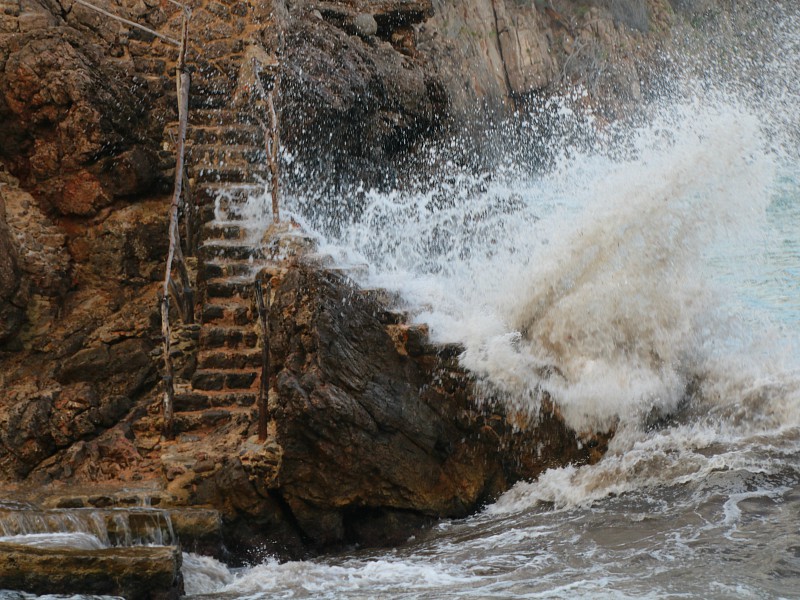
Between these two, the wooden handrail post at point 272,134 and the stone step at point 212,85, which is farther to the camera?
the stone step at point 212,85

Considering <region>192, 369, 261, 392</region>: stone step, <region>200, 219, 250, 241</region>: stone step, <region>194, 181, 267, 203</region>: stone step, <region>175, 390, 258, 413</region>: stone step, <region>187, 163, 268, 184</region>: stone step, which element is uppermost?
<region>187, 163, 268, 184</region>: stone step

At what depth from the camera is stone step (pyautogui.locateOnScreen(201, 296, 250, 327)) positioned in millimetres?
6898

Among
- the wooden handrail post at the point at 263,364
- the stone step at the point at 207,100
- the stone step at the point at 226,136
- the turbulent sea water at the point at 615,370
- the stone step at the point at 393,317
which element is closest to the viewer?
the turbulent sea water at the point at 615,370

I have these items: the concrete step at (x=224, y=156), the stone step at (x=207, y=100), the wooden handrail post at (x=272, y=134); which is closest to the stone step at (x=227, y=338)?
the wooden handrail post at (x=272, y=134)

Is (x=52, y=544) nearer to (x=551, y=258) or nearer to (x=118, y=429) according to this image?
(x=118, y=429)

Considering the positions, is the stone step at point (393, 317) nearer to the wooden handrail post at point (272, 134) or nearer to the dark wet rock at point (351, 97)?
the wooden handrail post at point (272, 134)

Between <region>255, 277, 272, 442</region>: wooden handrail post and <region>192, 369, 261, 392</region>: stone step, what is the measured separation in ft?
0.88

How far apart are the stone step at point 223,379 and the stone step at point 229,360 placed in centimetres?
5

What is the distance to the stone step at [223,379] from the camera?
6547 millimetres

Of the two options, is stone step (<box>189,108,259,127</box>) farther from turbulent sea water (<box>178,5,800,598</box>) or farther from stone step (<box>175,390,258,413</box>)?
stone step (<box>175,390,258,413</box>)

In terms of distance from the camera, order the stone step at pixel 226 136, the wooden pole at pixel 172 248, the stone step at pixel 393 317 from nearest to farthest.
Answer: the wooden pole at pixel 172 248 < the stone step at pixel 393 317 < the stone step at pixel 226 136

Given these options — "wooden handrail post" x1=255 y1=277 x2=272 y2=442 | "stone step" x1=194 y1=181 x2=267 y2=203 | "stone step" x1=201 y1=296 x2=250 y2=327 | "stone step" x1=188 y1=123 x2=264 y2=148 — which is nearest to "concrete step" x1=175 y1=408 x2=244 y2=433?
"wooden handrail post" x1=255 y1=277 x2=272 y2=442

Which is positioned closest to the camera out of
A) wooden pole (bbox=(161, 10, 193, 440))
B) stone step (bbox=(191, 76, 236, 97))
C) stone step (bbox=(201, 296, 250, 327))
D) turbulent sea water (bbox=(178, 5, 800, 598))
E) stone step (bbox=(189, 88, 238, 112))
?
turbulent sea water (bbox=(178, 5, 800, 598))

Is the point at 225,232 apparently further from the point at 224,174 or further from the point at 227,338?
the point at 227,338
